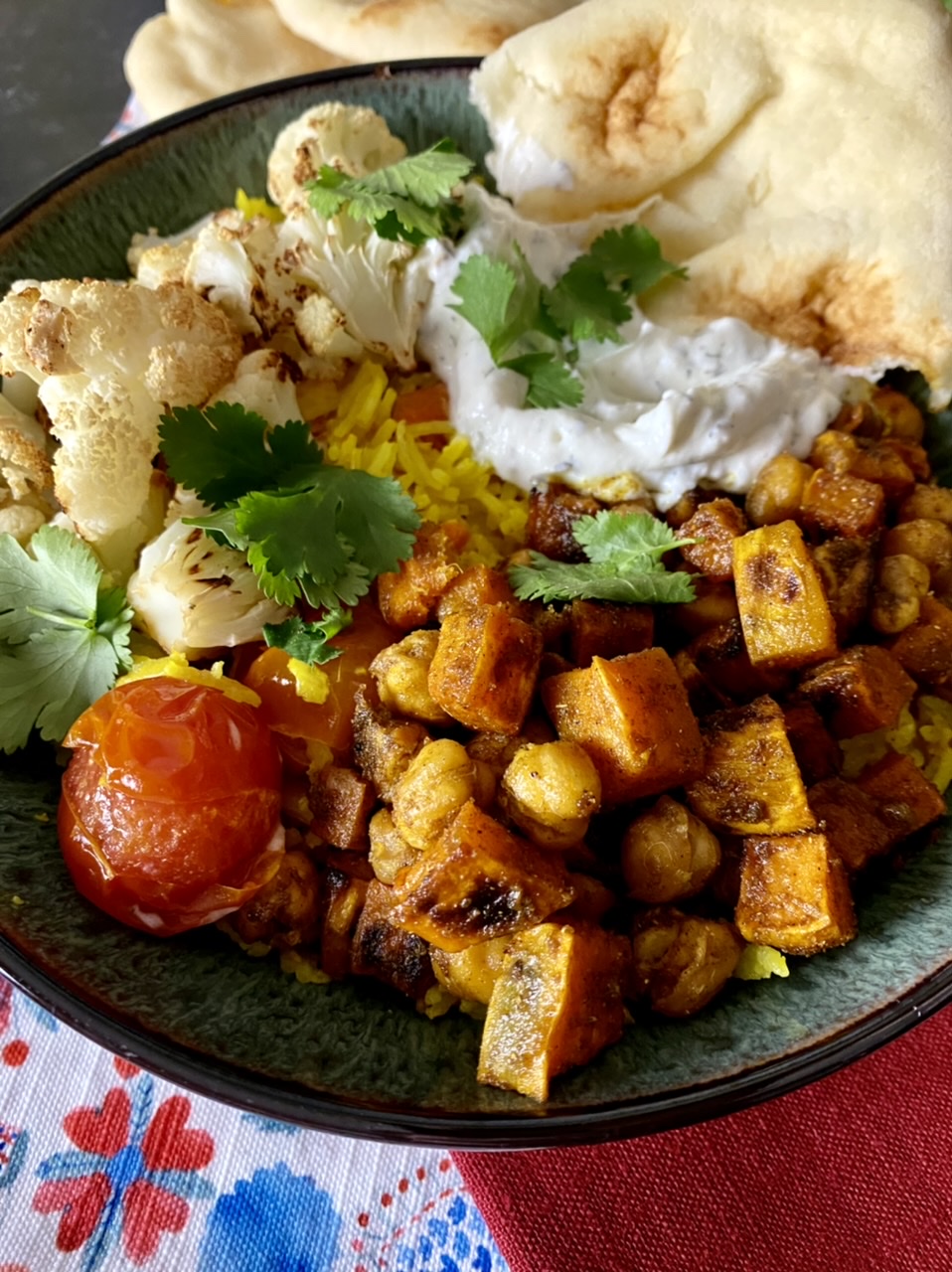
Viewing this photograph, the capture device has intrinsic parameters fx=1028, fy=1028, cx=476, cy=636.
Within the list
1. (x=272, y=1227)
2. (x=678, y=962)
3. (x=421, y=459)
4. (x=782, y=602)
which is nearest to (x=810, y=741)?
(x=782, y=602)

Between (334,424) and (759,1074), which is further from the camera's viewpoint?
(334,424)

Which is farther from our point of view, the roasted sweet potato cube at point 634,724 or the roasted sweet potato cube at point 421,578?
the roasted sweet potato cube at point 421,578

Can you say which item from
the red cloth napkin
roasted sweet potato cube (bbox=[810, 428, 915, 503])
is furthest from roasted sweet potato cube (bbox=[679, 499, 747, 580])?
the red cloth napkin

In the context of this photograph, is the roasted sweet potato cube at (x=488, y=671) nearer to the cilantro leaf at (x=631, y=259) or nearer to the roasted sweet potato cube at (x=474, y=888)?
the roasted sweet potato cube at (x=474, y=888)

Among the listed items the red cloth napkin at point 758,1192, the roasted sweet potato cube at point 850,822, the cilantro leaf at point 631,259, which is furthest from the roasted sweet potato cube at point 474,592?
the red cloth napkin at point 758,1192

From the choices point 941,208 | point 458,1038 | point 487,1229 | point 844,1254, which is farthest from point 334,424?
point 844,1254

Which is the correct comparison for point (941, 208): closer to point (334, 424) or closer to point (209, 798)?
point (334, 424)

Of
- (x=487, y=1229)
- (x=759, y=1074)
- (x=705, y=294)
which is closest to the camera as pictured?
(x=759, y=1074)

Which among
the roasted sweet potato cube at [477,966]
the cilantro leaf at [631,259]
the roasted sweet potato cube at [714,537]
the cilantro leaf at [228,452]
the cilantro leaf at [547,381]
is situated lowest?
the roasted sweet potato cube at [477,966]
